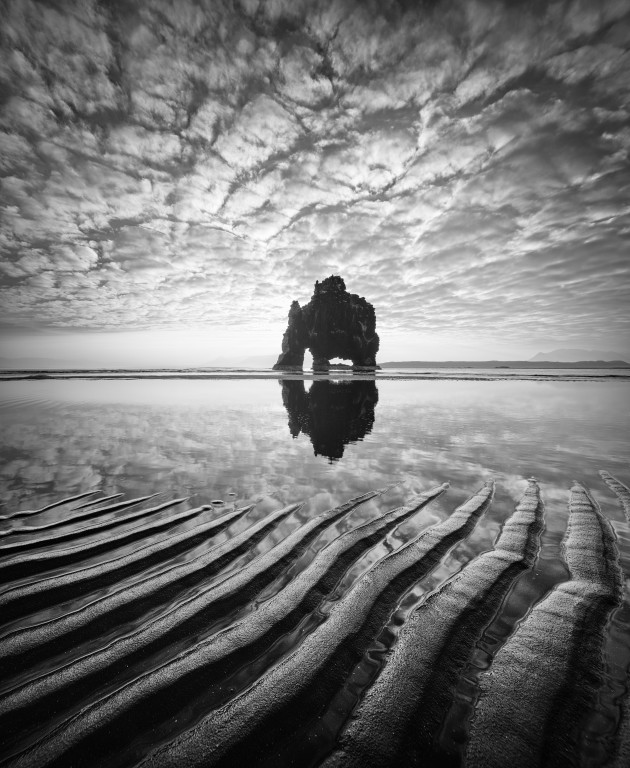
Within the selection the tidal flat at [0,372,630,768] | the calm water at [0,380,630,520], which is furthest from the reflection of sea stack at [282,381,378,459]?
the tidal flat at [0,372,630,768]

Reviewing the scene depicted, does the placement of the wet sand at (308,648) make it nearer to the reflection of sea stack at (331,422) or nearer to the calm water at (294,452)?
the calm water at (294,452)

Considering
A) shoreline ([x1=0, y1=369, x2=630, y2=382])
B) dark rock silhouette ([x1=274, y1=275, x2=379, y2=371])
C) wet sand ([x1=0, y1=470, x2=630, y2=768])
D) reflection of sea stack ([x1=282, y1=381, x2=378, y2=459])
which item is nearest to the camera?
wet sand ([x1=0, y1=470, x2=630, y2=768])

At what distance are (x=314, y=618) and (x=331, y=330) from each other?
336 feet

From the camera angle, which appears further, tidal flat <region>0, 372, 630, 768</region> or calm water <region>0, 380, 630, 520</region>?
calm water <region>0, 380, 630, 520</region>

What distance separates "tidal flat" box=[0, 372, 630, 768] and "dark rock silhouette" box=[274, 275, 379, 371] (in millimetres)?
98397

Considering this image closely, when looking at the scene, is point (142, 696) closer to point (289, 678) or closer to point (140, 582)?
point (289, 678)

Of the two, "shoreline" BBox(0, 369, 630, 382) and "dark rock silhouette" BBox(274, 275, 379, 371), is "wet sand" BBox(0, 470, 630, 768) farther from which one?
"dark rock silhouette" BBox(274, 275, 379, 371)

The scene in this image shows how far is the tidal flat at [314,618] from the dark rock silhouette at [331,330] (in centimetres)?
9840

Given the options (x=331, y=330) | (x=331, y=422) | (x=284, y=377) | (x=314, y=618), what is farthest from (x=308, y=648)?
(x=331, y=330)

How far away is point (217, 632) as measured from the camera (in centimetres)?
290

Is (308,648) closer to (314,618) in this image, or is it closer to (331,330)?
(314,618)

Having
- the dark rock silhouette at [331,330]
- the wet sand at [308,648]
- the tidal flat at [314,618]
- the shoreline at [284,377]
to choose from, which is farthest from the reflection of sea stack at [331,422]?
the dark rock silhouette at [331,330]

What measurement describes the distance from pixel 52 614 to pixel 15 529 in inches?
101

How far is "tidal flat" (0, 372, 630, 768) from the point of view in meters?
2.06
